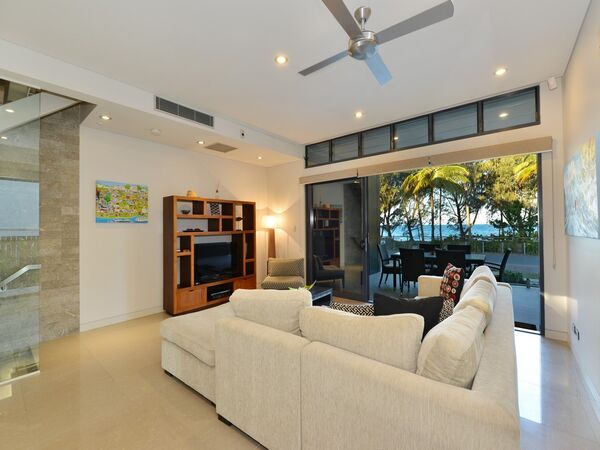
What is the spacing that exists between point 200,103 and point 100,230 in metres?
2.23

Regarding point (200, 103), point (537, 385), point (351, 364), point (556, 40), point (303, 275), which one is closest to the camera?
point (351, 364)

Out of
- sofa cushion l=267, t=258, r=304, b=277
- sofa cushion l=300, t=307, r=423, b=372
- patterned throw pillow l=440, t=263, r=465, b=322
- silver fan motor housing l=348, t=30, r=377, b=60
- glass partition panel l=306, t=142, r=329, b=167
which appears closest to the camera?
sofa cushion l=300, t=307, r=423, b=372

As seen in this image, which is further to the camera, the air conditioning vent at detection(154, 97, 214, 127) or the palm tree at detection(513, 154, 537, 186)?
the palm tree at detection(513, 154, 537, 186)

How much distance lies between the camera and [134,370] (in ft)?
8.75

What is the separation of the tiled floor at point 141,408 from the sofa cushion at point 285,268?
2.53 metres

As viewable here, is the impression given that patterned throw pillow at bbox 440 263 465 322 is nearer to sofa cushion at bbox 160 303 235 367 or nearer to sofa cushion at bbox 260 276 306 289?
sofa cushion at bbox 160 303 235 367

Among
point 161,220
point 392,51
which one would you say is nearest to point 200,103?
point 161,220

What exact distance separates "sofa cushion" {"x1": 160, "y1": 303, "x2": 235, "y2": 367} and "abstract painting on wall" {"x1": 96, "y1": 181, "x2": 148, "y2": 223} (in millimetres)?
2237

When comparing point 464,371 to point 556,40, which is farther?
point 556,40

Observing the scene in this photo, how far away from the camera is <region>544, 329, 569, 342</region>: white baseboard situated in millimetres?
3213

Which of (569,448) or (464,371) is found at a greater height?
(464,371)

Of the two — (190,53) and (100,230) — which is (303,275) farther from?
(190,53)

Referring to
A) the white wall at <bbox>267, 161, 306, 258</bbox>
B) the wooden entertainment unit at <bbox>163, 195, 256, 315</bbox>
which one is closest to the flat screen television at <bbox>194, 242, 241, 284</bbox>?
the wooden entertainment unit at <bbox>163, 195, 256, 315</bbox>

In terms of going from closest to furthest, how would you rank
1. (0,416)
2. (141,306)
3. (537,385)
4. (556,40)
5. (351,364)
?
(351,364)
(0,416)
(537,385)
(556,40)
(141,306)
